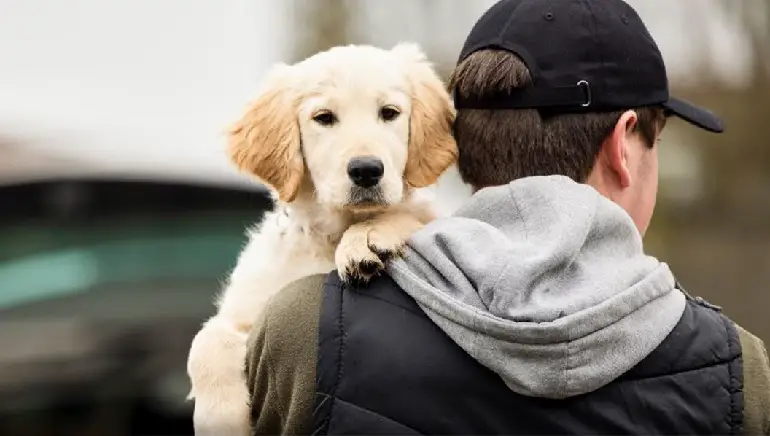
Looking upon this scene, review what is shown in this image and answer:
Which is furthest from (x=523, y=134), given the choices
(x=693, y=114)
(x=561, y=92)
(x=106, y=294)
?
(x=106, y=294)

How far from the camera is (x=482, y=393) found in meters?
2.32

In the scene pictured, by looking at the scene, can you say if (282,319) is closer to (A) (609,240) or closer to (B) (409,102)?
(A) (609,240)

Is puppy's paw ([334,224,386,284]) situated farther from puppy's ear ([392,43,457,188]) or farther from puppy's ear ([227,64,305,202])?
puppy's ear ([227,64,305,202])

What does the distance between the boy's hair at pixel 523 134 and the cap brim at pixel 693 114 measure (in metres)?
0.16

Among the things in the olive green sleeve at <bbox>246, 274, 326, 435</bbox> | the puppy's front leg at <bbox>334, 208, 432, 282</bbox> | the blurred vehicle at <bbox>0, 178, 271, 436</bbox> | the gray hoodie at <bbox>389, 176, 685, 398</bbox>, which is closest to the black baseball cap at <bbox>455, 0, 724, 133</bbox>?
the gray hoodie at <bbox>389, 176, 685, 398</bbox>

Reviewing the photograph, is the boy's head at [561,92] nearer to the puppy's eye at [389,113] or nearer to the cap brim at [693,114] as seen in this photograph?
the cap brim at [693,114]

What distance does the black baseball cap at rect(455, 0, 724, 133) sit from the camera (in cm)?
254

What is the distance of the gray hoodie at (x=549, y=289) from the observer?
2.25 metres

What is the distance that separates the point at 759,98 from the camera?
12625 millimetres

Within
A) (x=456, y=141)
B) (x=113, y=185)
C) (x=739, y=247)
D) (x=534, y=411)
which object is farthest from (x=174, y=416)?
(x=739, y=247)

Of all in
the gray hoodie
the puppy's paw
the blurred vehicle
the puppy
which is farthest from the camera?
the blurred vehicle

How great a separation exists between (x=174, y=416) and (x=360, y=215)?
3390mm

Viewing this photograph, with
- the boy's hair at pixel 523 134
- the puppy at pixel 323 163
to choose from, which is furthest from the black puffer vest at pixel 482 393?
the puppy at pixel 323 163

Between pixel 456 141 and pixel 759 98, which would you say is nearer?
pixel 456 141
